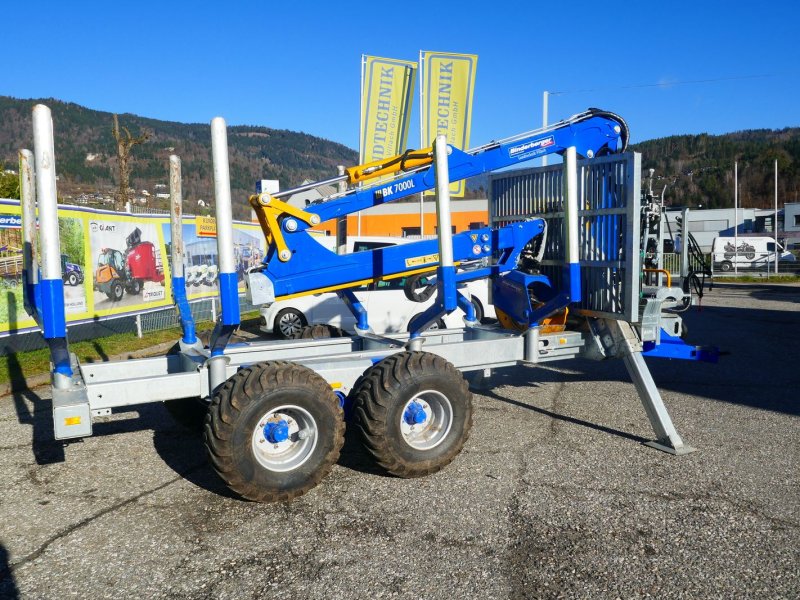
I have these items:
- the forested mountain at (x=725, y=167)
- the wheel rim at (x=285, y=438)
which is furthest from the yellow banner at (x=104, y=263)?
the forested mountain at (x=725, y=167)

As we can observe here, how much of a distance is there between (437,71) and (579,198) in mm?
17741

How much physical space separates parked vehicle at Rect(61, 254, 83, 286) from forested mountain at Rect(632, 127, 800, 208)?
8568cm

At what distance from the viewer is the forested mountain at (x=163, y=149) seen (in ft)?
282

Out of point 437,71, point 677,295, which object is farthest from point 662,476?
point 437,71

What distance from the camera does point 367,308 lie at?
1244 centimetres

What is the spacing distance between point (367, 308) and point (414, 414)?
7247 millimetres

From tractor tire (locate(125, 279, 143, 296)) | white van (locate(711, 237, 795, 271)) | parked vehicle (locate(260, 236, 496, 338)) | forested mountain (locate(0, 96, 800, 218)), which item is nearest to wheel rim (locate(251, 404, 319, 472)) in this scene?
parked vehicle (locate(260, 236, 496, 338))

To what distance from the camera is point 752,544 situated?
420 centimetres

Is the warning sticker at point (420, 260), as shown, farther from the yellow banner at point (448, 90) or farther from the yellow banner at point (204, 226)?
the yellow banner at point (448, 90)

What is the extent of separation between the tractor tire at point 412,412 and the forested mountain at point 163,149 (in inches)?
2552

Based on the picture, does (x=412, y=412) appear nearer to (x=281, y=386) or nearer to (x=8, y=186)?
(x=281, y=386)

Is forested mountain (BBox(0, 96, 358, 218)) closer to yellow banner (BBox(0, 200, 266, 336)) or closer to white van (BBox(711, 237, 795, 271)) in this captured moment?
white van (BBox(711, 237, 795, 271))

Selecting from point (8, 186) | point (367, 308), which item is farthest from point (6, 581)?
point (8, 186)

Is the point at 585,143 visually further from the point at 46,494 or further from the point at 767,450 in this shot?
the point at 46,494
